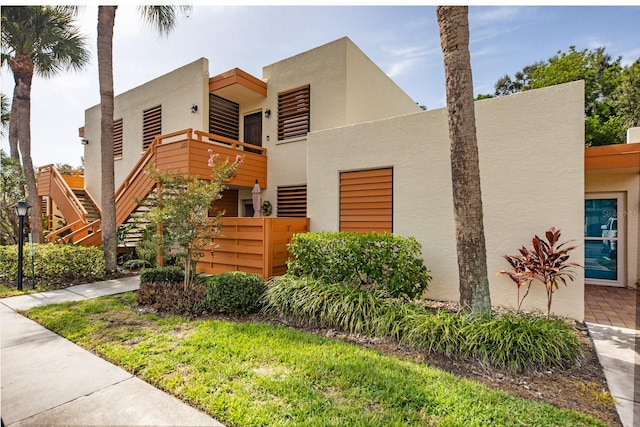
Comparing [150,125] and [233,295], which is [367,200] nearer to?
[233,295]

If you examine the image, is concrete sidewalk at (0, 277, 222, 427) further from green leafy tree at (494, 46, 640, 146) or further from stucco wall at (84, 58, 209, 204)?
green leafy tree at (494, 46, 640, 146)

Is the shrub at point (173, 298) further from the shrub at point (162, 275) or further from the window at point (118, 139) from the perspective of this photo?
the window at point (118, 139)

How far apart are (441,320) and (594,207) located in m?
6.68

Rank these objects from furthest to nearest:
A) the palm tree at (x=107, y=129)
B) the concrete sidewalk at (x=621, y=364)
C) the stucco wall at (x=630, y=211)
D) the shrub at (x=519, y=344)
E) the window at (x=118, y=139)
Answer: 1. the window at (x=118, y=139)
2. the palm tree at (x=107, y=129)
3. the stucco wall at (x=630, y=211)
4. the shrub at (x=519, y=344)
5. the concrete sidewalk at (x=621, y=364)

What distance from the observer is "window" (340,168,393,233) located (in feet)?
23.7

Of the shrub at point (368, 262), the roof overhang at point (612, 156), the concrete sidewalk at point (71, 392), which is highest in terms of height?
the roof overhang at point (612, 156)

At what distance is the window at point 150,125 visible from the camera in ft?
42.5

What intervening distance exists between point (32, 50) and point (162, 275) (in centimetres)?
1056

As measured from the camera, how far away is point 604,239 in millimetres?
7672

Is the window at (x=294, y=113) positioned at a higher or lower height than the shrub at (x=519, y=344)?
higher

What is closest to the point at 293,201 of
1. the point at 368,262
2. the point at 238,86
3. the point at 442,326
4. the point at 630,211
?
the point at 238,86

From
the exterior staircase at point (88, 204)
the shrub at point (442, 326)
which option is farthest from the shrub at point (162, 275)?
the exterior staircase at point (88, 204)

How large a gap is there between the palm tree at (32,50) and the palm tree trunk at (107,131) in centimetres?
368

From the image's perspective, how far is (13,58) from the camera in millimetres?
11242
